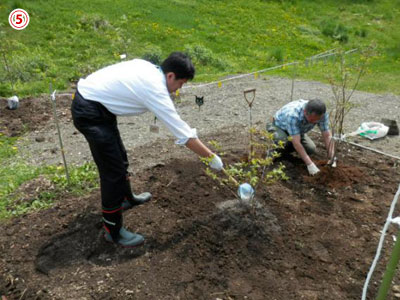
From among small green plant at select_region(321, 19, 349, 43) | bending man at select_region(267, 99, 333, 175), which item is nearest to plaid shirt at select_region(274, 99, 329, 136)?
Result: bending man at select_region(267, 99, 333, 175)

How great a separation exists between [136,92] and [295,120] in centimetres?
211

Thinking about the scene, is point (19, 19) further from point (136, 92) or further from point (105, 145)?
point (136, 92)

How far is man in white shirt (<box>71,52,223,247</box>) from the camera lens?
2.64 meters

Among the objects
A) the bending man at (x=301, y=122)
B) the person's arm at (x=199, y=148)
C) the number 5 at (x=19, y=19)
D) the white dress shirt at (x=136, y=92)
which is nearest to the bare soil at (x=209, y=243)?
the bending man at (x=301, y=122)

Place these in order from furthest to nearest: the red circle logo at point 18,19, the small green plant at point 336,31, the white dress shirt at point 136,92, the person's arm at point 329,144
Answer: the small green plant at point 336,31, the red circle logo at point 18,19, the person's arm at point 329,144, the white dress shirt at point 136,92

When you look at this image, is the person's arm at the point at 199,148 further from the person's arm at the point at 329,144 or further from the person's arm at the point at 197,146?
the person's arm at the point at 329,144

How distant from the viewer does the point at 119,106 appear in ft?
9.14

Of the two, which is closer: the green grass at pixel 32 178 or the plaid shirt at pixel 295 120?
the green grass at pixel 32 178

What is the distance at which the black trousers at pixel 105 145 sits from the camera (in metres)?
2.80

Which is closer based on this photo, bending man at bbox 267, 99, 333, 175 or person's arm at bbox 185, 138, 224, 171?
person's arm at bbox 185, 138, 224, 171

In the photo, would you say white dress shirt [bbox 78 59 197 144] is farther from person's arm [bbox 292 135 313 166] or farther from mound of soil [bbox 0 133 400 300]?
person's arm [bbox 292 135 313 166]

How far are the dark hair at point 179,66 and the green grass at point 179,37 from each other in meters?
5.75

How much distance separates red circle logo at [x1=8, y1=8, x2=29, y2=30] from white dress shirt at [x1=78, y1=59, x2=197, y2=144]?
9454mm

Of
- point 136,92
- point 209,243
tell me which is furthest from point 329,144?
point 136,92
